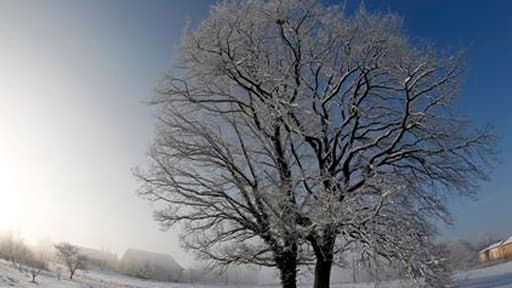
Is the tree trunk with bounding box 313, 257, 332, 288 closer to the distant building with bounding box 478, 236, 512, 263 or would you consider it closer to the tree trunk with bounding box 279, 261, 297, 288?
the tree trunk with bounding box 279, 261, 297, 288

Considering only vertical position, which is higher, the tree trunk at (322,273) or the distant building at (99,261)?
the distant building at (99,261)

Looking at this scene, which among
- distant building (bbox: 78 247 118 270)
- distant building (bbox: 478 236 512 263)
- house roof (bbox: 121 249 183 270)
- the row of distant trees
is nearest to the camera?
the row of distant trees

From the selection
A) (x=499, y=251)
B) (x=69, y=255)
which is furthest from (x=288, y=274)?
(x=499, y=251)

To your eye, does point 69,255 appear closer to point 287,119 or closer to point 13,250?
point 13,250

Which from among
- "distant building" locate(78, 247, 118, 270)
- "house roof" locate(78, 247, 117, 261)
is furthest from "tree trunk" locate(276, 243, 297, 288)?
"house roof" locate(78, 247, 117, 261)

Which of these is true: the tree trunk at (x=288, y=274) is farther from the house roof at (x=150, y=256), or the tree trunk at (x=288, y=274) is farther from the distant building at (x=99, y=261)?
the house roof at (x=150, y=256)

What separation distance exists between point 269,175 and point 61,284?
54.2 ft

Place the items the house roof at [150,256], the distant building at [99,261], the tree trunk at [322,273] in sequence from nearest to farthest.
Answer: the tree trunk at [322,273], the distant building at [99,261], the house roof at [150,256]

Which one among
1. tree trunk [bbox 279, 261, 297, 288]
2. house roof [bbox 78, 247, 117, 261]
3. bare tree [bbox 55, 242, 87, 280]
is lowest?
tree trunk [bbox 279, 261, 297, 288]

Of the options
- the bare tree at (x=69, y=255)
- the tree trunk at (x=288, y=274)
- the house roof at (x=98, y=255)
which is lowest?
the tree trunk at (x=288, y=274)

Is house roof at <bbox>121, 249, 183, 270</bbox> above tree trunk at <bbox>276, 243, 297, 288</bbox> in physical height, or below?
above

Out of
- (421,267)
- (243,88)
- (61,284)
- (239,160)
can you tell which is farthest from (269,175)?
(61,284)

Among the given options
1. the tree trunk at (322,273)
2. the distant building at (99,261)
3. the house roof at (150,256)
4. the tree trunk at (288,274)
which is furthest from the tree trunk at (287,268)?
the house roof at (150,256)

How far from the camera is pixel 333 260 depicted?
481 inches
